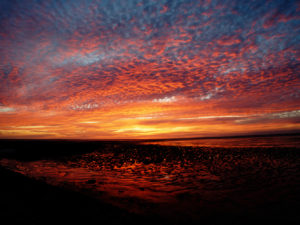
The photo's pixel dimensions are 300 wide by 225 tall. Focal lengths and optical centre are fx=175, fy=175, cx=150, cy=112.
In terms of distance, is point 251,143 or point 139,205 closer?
point 139,205

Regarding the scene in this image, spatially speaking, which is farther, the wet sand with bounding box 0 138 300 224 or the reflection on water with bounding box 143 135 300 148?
the reflection on water with bounding box 143 135 300 148

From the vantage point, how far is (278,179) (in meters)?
11.3

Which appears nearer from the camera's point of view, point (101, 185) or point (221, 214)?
point (221, 214)

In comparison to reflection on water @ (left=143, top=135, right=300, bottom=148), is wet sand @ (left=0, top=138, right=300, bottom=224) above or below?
below

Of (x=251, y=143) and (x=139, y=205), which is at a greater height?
(x=251, y=143)

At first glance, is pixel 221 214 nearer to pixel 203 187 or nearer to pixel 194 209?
pixel 194 209

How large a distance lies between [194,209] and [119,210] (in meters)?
3.06

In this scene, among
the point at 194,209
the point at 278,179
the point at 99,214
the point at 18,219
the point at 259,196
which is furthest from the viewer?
the point at 278,179

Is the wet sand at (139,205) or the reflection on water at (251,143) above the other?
the reflection on water at (251,143)

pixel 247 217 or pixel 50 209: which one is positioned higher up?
pixel 50 209

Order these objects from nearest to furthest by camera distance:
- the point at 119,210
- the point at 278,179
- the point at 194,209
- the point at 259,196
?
the point at 119,210
the point at 194,209
the point at 259,196
the point at 278,179

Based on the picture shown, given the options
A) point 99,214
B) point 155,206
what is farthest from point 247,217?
point 99,214

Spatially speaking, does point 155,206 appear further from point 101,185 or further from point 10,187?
point 10,187

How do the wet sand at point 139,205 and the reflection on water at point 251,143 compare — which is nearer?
the wet sand at point 139,205
